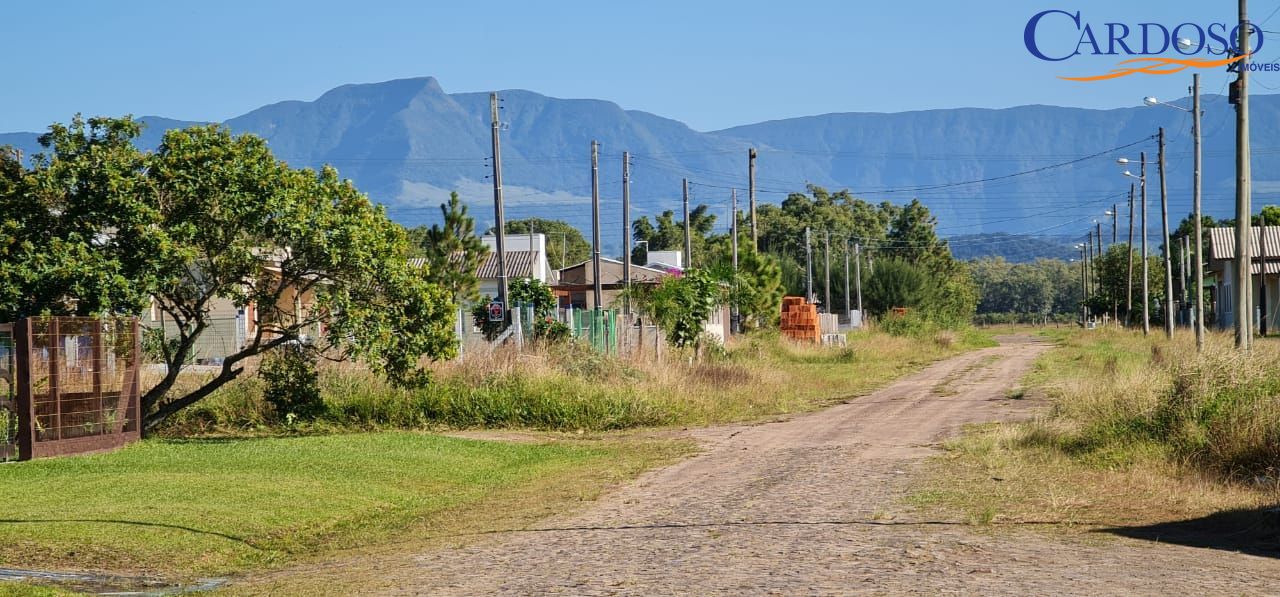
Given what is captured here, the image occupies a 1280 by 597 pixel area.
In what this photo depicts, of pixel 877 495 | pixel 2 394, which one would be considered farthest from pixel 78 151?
pixel 877 495

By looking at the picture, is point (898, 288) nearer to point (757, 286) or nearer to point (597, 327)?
point (757, 286)

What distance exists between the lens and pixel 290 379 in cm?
2100

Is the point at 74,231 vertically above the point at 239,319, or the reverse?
the point at 74,231

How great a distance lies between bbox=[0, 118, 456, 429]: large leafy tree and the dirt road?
18.7 ft

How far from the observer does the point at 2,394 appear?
16.9 m

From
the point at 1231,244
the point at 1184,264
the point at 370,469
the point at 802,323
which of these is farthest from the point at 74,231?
the point at 1184,264

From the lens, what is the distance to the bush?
20.8 metres

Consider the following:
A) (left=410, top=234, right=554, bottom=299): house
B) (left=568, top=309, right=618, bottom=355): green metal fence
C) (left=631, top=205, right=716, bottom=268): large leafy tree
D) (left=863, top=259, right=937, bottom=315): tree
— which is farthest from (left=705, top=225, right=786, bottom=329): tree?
(left=631, top=205, right=716, bottom=268): large leafy tree

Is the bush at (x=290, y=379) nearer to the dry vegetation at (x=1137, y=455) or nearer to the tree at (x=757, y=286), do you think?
the dry vegetation at (x=1137, y=455)

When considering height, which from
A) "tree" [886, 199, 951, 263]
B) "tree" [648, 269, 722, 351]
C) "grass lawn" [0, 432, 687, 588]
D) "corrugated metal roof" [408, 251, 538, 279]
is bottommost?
"grass lawn" [0, 432, 687, 588]

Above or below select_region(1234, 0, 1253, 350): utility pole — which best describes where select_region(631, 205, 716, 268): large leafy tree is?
above

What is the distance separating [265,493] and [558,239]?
351 ft

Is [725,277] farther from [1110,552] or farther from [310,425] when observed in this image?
[1110,552]

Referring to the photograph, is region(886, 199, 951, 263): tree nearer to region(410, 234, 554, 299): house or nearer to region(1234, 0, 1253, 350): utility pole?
region(410, 234, 554, 299): house
